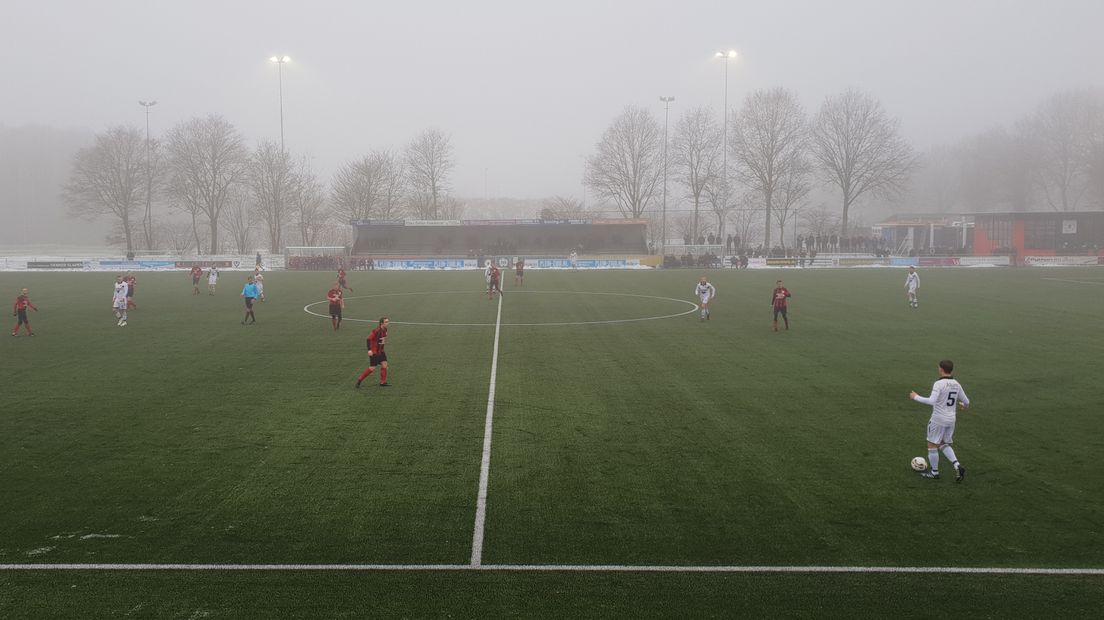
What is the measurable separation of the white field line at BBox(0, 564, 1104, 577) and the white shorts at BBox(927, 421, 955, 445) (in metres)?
2.93

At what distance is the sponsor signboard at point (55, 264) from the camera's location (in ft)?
224

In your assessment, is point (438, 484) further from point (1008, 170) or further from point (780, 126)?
point (1008, 170)

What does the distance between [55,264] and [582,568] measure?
77272mm

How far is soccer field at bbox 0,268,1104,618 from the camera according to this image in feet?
23.7

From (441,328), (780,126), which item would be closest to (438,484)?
(441,328)

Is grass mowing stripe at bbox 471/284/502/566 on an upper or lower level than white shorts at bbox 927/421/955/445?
lower

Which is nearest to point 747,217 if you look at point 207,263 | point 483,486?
point 207,263

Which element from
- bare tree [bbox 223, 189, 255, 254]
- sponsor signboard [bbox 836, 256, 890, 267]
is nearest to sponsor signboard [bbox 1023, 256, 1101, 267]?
sponsor signboard [bbox 836, 256, 890, 267]

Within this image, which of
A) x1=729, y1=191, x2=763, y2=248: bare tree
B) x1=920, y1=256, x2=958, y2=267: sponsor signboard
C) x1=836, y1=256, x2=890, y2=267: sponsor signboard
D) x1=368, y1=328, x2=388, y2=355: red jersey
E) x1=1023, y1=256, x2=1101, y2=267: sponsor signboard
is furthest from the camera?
x1=729, y1=191, x2=763, y2=248: bare tree

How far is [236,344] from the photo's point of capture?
2244cm

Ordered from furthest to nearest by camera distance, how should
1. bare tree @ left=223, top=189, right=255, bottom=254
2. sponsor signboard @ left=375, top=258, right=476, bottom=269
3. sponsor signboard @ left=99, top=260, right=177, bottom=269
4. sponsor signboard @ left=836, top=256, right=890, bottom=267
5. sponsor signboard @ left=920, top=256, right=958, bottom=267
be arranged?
bare tree @ left=223, top=189, right=255, bottom=254
sponsor signboard @ left=375, top=258, right=476, bottom=269
sponsor signboard @ left=836, top=256, right=890, bottom=267
sponsor signboard @ left=920, top=256, right=958, bottom=267
sponsor signboard @ left=99, top=260, right=177, bottom=269

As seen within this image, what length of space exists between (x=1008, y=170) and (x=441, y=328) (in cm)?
11980

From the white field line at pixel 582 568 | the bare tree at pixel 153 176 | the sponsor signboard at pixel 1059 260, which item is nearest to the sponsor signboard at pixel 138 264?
the bare tree at pixel 153 176

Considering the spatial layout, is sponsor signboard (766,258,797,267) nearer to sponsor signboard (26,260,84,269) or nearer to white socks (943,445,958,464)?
white socks (943,445,958,464)
